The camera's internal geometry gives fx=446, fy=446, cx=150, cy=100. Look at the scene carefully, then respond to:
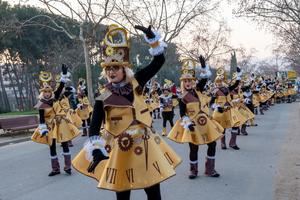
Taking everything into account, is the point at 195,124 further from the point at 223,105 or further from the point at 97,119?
the point at 97,119

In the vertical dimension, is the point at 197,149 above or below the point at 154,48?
below

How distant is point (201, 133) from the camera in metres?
7.71

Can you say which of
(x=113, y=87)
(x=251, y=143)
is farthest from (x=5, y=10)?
(x=113, y=87)

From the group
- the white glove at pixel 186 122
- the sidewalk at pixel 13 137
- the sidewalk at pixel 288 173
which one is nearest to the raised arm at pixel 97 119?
the sidewalk at pixel 288 173

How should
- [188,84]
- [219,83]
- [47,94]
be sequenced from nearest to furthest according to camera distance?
[188,84] → [47,94] → [219,83]

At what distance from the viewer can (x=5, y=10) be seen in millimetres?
36250

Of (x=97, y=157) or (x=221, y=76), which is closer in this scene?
(x=97, y=157)

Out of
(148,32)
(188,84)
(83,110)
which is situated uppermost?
(148,32)

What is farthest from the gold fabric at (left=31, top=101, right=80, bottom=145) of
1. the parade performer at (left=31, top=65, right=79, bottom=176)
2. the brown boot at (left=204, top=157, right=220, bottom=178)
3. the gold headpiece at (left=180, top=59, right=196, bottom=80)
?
the brown boot at (left=204, top=157, right=220, bottom=178)

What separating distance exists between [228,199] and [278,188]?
0.95m

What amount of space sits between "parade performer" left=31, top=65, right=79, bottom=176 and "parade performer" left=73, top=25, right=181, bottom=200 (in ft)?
13.8

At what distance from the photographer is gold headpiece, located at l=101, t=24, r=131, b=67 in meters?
4.41

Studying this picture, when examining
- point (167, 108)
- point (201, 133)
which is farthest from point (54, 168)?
point (167, 108)

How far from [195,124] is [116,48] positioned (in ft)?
11.9
